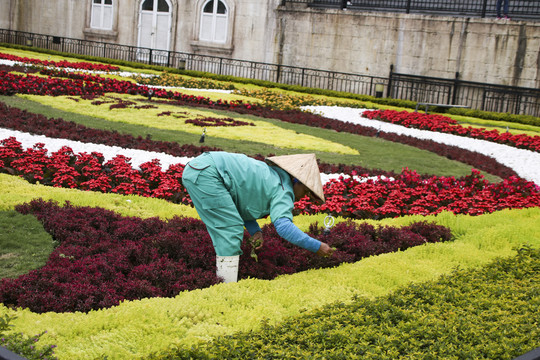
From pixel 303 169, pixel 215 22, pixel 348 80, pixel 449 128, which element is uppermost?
pixel 215 22

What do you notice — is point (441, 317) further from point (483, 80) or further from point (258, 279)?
point (483, 80)

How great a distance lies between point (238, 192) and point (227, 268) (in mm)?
519

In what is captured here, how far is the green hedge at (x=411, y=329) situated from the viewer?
2.97 meters

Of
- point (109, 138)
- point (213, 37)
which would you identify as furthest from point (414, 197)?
point (213, 37)

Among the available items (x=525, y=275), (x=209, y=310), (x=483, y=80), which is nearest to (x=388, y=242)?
(x=525, y=275)

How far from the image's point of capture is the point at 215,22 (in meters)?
25.3

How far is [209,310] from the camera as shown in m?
3.34

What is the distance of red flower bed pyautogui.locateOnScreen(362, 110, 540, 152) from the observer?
13055 mm

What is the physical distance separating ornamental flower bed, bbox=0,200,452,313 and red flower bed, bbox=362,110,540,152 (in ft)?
27.9

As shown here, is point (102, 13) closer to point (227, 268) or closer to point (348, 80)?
point (348, 80)

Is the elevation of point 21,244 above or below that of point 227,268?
below

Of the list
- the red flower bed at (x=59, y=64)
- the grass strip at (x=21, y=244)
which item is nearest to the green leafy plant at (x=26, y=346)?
the grass strip at (x=21, y=244)

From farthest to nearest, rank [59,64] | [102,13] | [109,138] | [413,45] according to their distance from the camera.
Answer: [102,13], [413,45], [59,64], [109,138]

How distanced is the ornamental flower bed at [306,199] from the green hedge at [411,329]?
2.63 metres
